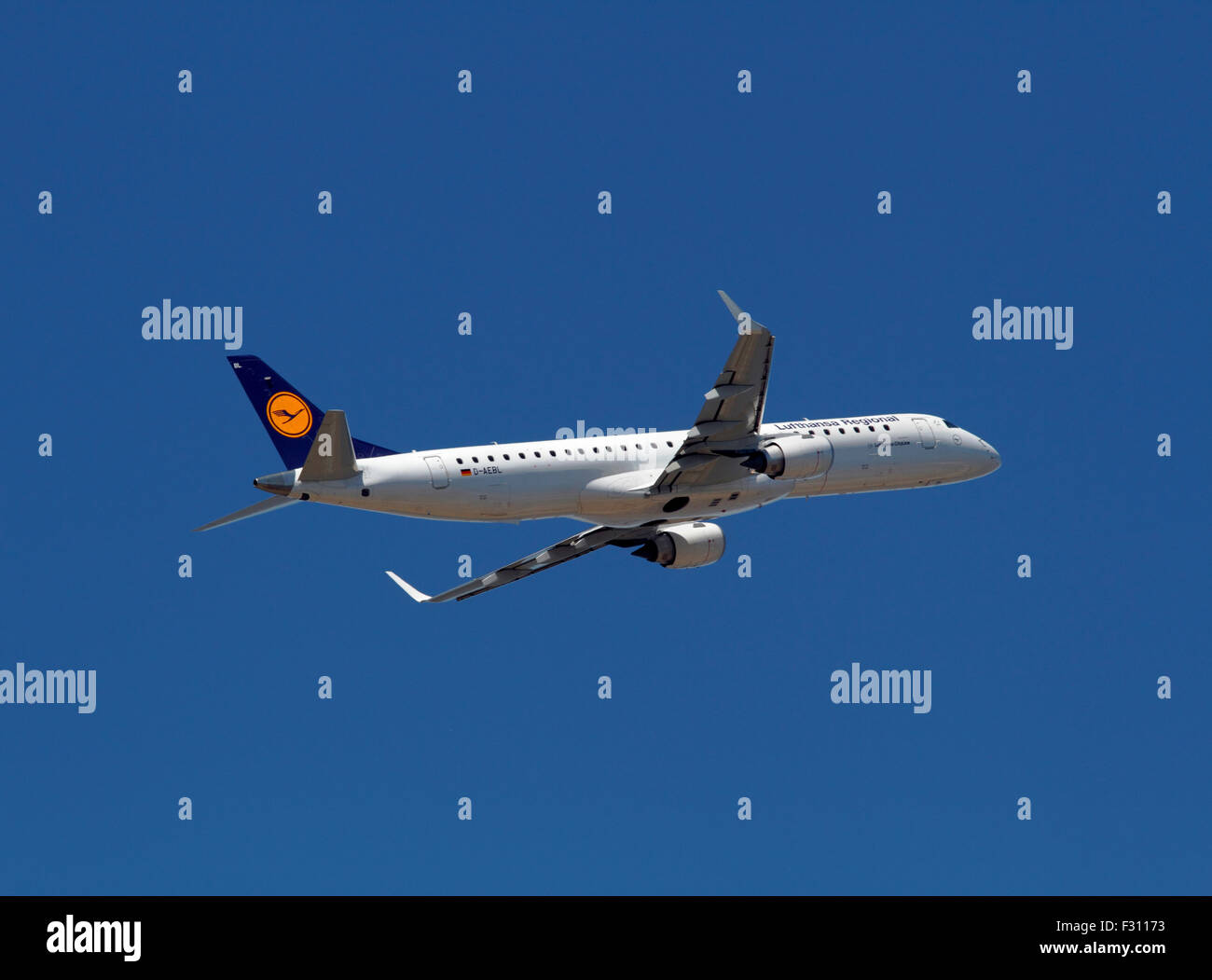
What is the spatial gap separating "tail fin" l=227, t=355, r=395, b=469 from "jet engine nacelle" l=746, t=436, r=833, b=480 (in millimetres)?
12982

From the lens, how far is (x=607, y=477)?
6756cm

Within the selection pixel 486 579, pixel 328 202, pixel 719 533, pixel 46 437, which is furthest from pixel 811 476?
pixel 46 437

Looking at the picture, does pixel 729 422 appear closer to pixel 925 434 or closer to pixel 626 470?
pixel 626 470

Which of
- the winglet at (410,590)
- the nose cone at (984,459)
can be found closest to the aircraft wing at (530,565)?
the winglet at (410,590)

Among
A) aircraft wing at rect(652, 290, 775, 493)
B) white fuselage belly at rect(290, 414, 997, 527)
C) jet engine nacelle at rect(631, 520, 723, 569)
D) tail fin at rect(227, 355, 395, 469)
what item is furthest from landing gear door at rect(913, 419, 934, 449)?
tail fin at rect(227, 355, 395, 469)

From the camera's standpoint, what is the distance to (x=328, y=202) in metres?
68.4

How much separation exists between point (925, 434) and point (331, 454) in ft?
74.3

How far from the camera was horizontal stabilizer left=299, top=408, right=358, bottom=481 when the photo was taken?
62000mm

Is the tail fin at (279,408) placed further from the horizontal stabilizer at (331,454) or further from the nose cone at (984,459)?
the nose cone at (984,459)

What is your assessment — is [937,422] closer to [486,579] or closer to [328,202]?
[486,579]

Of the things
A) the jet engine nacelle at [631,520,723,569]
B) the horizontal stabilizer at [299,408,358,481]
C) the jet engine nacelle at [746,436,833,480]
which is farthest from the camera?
the jet engine nacelle at [631,520,723,569]

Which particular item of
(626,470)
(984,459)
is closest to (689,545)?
(626,470)

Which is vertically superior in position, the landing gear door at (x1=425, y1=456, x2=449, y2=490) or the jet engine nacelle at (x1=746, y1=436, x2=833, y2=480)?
the jet engine nacelle at (x1=746, y1=436, x2=833, y2=480)

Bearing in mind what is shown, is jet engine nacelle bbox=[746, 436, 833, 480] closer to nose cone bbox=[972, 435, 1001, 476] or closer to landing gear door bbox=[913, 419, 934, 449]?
landing gear door bbox=[913, 419, 934, 449]
